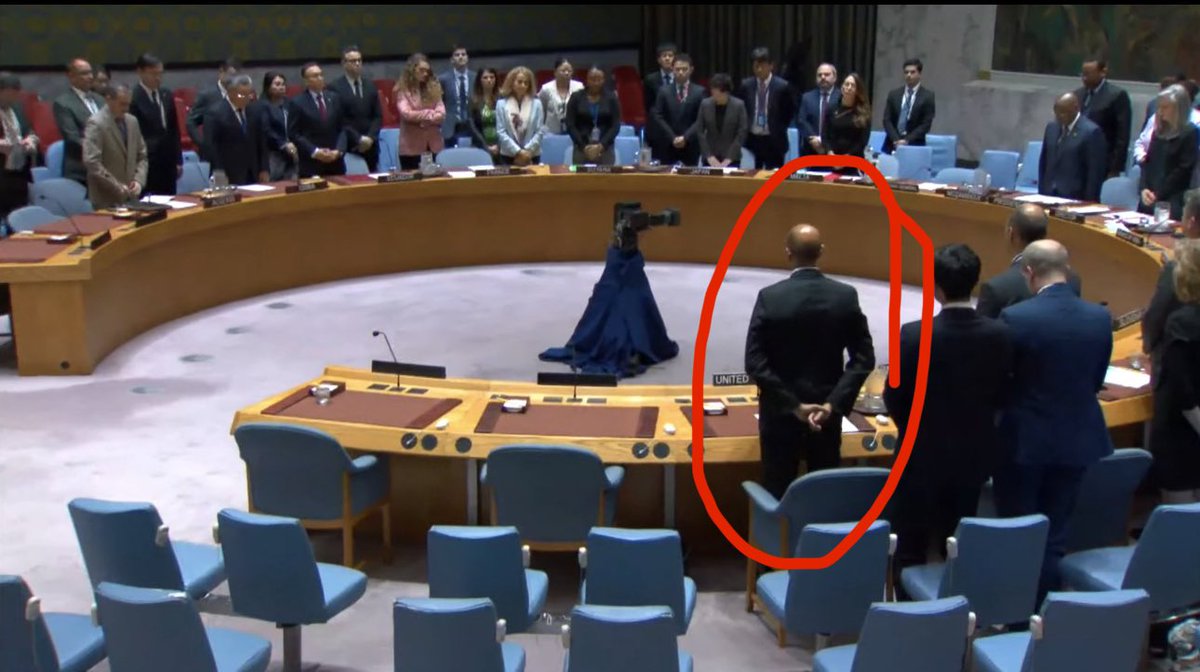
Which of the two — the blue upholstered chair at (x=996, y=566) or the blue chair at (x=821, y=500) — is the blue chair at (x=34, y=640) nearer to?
the blue chair at (x=821, y=500)

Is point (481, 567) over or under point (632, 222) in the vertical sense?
under

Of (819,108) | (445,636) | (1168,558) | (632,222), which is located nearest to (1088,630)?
(1168,558)

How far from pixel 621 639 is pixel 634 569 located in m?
0.63

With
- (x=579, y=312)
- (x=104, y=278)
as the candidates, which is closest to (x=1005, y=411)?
(x=579, y=312)

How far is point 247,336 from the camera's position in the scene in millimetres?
9430

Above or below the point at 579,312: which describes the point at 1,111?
above

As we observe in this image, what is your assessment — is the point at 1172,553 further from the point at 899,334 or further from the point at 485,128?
the point at 485,128

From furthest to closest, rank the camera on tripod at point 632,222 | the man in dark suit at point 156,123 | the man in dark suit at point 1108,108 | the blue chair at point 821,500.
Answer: the man in dark suit at point 1108,108 < the man in dark suit at point 156,123 < the camera on tripod at point 632,222 < the blue chair at point 821,500

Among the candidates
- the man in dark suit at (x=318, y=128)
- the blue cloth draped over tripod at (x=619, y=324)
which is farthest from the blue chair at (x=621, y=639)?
the man in dark suit at (x=318, y=128)

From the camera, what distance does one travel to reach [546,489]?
5.29 metres

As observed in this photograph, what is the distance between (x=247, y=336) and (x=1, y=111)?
2.91 metres

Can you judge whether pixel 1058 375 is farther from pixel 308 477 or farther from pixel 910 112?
pixel 910 112

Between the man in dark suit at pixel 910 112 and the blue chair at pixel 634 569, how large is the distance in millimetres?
8393

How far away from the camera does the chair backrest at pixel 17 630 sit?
3826mm
